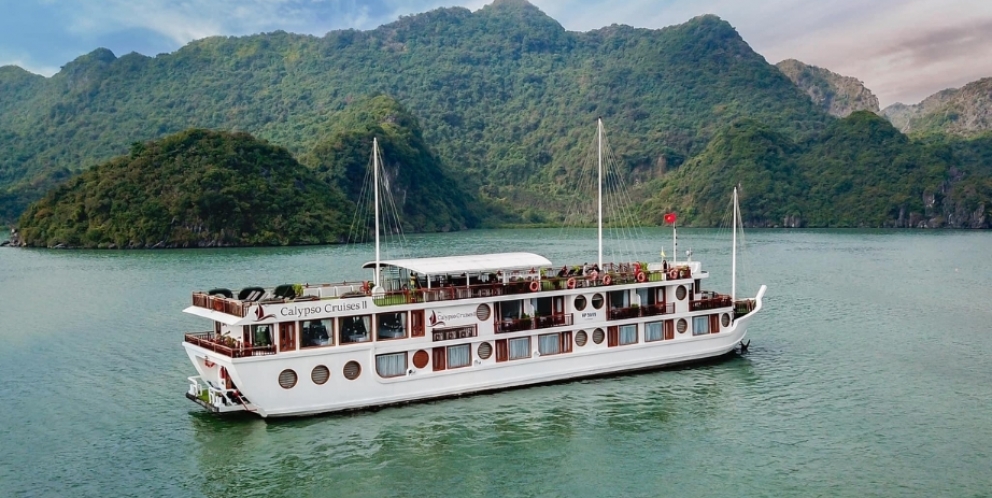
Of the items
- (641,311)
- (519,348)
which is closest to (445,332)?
(519,348)

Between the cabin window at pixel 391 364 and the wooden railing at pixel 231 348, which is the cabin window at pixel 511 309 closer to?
the cabin window at pixel 391 364

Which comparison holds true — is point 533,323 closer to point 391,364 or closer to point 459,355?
point 459,355

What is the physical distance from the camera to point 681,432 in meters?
23.2

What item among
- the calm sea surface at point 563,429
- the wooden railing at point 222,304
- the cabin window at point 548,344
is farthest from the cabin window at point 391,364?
the cabin window at point 548,344

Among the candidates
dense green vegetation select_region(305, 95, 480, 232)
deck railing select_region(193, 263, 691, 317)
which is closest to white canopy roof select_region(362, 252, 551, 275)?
deck railing select_region(193, 263, 691, 317)

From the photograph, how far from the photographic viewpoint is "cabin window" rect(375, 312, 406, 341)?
2438 centimetres

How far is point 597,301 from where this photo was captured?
91.7ft

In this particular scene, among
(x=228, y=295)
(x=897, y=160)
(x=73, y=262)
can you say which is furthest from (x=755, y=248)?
(x=897, y=160)

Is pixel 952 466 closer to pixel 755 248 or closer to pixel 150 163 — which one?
pixel 755 248

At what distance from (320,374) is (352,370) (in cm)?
94

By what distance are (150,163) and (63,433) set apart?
9097 cm

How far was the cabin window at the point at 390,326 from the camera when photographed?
2438cm

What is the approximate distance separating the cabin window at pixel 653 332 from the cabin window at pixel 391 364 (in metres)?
9.14

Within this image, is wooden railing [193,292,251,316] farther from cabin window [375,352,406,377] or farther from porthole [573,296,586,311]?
porthole [573,296,586,311]
